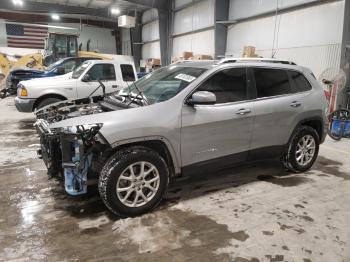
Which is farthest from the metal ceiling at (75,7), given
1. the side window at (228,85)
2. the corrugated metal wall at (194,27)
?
the side window at (228,85)

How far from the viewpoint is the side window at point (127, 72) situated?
789 cm

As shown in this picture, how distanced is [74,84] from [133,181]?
5.06 m

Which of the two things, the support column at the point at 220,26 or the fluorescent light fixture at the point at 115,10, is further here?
the fluorescent light fixture at the point at 115,10

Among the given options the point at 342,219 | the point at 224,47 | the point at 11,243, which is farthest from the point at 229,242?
the point at 224,47

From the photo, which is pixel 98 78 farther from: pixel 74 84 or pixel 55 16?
pixel 55 16

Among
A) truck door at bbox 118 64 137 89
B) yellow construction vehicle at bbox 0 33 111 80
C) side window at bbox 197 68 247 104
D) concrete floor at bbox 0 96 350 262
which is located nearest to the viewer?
concrete floor at bbox 0 96 350 262

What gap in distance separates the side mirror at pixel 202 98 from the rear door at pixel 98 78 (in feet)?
15.7

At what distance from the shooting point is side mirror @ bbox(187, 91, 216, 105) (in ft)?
10.2

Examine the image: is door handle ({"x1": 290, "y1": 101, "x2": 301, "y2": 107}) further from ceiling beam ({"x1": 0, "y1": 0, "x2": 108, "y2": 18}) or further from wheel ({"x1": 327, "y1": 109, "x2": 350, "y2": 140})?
ceiling beam ({"x1": 0, "y1": 0, "x2": 108, "y2": 18})

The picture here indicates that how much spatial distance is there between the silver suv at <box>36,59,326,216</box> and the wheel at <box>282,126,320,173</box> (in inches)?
0.7

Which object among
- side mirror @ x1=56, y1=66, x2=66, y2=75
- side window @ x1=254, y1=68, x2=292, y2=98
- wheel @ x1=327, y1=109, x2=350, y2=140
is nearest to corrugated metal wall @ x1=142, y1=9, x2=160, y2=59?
side mirror @ x1=56, y1=66, x2=66, y2=75

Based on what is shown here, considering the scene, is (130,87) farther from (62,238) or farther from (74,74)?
(74,74)

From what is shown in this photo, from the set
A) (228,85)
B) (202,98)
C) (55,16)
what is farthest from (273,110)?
(55,16)

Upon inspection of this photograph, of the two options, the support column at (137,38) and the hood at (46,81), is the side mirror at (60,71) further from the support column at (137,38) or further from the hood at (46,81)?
the support column at (137,38)
